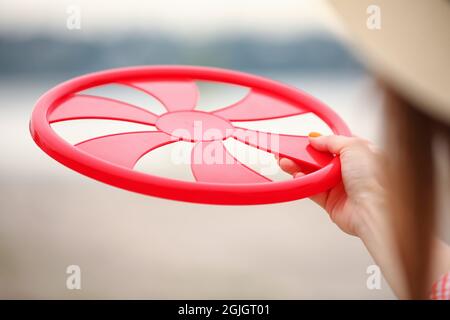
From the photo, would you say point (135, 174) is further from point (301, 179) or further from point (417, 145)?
point (417, 145)

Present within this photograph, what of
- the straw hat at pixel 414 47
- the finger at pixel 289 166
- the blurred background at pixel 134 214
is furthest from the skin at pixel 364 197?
the straw hat at pixel 414 47

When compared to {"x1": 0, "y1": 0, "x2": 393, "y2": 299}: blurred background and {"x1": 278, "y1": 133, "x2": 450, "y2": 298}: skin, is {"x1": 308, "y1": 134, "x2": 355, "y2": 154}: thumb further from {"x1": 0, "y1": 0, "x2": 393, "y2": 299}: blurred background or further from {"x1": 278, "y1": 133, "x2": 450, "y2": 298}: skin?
{"x1": 0, "y1": 0, "x2": 393, "y2": 299}: blurred background

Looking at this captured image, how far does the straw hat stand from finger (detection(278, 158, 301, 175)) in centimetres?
48

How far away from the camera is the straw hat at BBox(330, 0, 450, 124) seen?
0.30m

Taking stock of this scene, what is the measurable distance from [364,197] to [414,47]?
0.51 m

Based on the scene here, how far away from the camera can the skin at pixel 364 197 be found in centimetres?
71

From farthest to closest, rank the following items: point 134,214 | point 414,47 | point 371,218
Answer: point 134,214
point 371,218
point 414,47

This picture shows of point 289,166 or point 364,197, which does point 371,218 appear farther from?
point 289,166

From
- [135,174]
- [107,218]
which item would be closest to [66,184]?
[107,218]

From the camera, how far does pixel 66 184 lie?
59.6 inches

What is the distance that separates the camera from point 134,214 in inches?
56.2

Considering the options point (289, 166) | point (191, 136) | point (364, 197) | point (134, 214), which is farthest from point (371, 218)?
point (134, 214)

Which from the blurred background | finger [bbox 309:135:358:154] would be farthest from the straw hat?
the blurred background

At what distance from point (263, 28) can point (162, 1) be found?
0.39m
